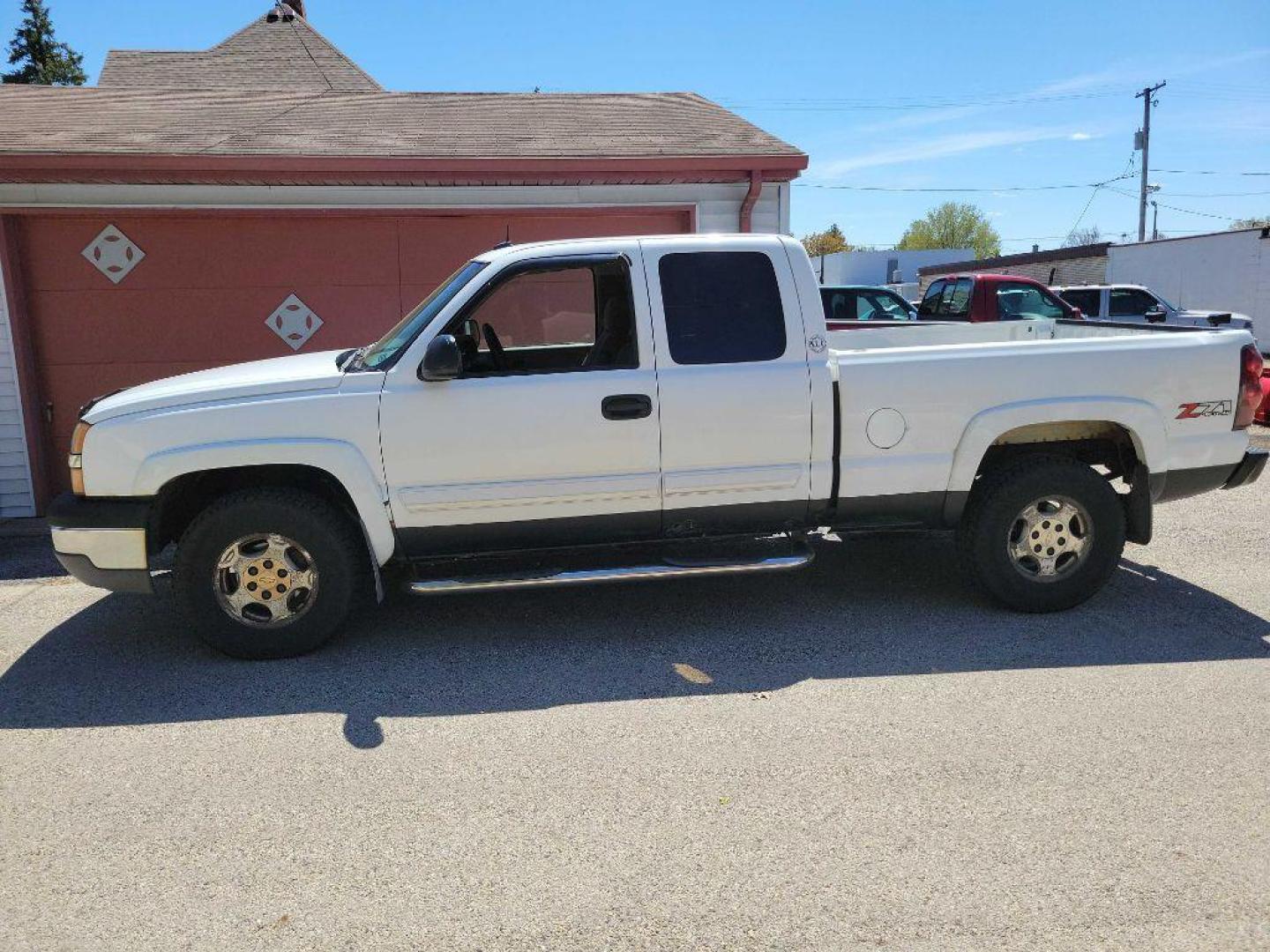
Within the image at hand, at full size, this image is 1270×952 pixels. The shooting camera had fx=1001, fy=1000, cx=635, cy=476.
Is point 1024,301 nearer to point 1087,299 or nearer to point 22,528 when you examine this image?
point 1087,299

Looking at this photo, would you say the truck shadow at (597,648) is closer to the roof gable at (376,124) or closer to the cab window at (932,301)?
the roof gable at (376,124)

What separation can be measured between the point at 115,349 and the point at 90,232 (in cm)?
100

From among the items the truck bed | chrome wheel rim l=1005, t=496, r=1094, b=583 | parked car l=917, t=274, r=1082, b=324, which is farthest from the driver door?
parked car l=917, t=274, r=1082, b=324

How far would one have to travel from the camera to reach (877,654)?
4934 mm

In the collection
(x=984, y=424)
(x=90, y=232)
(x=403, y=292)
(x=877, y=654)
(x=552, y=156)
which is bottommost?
(x=877, y=654)

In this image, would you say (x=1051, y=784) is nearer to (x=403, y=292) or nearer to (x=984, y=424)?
(x=984, y=424)

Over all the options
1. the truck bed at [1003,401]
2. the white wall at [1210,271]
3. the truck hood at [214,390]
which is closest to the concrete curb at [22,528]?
the truck hood at [214,390]

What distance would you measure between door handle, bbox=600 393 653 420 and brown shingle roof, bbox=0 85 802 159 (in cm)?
445

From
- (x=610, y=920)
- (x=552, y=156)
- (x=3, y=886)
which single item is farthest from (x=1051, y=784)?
(x=552, y=156)

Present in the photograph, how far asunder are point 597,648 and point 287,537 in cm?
162

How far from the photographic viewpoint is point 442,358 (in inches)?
185

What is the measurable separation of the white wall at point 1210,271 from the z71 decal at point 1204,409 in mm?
22744

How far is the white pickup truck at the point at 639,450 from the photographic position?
479cm

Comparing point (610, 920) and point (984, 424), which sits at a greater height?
point (984, 424)
